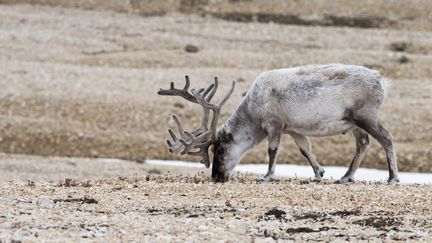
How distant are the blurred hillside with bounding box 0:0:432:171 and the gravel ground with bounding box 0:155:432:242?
1764 centimetres

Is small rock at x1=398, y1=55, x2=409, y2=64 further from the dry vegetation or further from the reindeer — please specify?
the reindeer

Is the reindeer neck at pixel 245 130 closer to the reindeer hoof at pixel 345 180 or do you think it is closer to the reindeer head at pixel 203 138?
the reindeer head at pixel 203 138

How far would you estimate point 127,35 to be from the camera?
60344 mm

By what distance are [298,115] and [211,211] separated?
15.9 feet

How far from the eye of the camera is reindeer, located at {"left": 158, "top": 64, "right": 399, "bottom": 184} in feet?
64.1

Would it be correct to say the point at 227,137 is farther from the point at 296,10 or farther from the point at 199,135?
the point at 296,10

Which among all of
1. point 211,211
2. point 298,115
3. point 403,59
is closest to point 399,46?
point 403,59

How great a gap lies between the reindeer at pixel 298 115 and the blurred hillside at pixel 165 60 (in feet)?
50.0

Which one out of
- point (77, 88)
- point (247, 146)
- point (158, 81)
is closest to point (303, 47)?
point (158, 81)

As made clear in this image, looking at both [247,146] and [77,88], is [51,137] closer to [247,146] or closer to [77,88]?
[77,88]

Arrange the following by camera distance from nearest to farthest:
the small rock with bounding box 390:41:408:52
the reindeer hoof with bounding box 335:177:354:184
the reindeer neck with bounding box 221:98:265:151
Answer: the reindeer hoof with bounding box 335:177:354:184
the reindeer neck with bounding box 221:98:265:151
the small rock with bounding box 390:41:408:52

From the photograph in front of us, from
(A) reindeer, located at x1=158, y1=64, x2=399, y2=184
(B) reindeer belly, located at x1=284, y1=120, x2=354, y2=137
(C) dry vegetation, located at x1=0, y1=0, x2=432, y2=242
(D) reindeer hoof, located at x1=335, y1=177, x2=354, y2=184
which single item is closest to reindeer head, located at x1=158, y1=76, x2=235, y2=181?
(A) reindeer, located at x1=158, y1=64, x2=399, y2=184

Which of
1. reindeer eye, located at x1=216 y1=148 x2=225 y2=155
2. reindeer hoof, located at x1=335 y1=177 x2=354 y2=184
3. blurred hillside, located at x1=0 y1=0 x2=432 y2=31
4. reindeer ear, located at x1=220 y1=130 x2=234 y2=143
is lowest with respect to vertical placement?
blurred hillside, located at x1=0 y1=0 x2=432 y2=31

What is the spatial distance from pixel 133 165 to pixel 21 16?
3402cm
